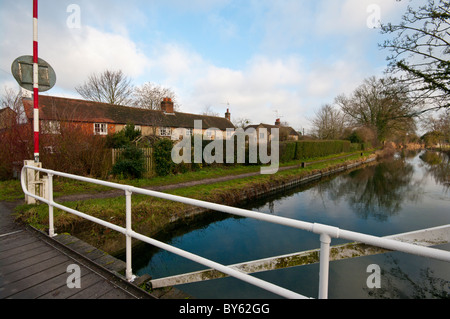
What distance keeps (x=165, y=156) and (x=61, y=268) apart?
33.0ft

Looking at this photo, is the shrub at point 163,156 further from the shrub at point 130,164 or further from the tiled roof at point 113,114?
the tiled roof at point 113,114

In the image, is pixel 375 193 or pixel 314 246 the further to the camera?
pixel 375 193

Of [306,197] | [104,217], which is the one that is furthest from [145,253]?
[306,197]

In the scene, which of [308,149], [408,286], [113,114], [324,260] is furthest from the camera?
[308,149]

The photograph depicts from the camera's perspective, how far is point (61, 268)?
2.84 m

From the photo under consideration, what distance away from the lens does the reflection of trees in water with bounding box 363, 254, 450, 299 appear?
15.5ft

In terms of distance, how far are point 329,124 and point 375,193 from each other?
3002cm

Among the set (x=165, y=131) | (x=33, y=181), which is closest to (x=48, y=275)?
(x=33, y=181)

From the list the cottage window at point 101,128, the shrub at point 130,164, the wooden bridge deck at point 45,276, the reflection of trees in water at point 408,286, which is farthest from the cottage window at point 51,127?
the cottage window at point 101,128

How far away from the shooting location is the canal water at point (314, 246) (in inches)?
192

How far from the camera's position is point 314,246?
6.59 meters

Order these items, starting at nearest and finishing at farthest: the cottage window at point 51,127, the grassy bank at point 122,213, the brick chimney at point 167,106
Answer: the grassy bank at point 122,213 < the cottage window at point 51,127 < the brick chimney at point 167,106

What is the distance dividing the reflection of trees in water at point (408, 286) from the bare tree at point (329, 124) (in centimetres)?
3702

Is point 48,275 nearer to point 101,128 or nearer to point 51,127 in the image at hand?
point 51,127
